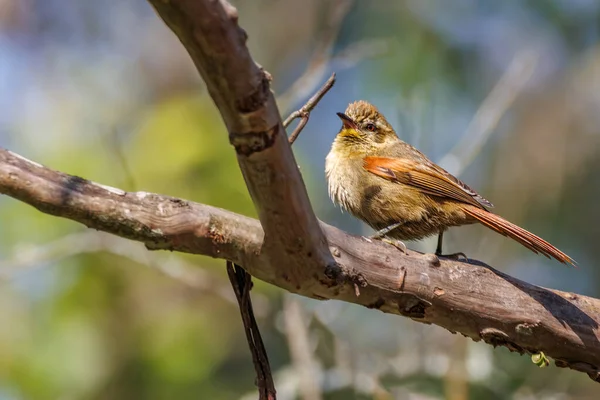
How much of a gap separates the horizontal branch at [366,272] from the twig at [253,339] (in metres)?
0.14

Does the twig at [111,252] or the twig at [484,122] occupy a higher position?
the twig at [484,122]

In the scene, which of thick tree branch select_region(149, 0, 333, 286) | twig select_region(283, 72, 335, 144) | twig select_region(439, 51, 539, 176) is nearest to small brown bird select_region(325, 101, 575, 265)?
twig select_region(439, 51, 539, 176)

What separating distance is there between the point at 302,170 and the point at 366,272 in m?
3.35

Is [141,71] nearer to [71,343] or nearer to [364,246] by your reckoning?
[71,343]

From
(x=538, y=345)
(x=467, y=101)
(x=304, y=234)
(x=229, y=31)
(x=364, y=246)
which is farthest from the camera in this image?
(x=467, y=101)

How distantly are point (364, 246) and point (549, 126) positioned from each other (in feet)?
21.7

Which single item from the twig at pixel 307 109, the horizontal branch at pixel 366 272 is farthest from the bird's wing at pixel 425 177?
the twig at pixel 307 109

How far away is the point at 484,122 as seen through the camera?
577cm

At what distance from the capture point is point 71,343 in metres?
6.39

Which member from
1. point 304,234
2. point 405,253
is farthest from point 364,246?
point 304,234

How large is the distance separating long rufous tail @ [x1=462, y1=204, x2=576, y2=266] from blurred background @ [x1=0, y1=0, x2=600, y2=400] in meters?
1.11

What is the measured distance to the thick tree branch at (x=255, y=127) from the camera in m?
1.93

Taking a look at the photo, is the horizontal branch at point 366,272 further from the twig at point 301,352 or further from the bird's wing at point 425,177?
the twig at point 301,352

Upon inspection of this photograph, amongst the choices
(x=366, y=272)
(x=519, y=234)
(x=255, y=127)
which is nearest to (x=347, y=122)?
(x=519, y=234)
